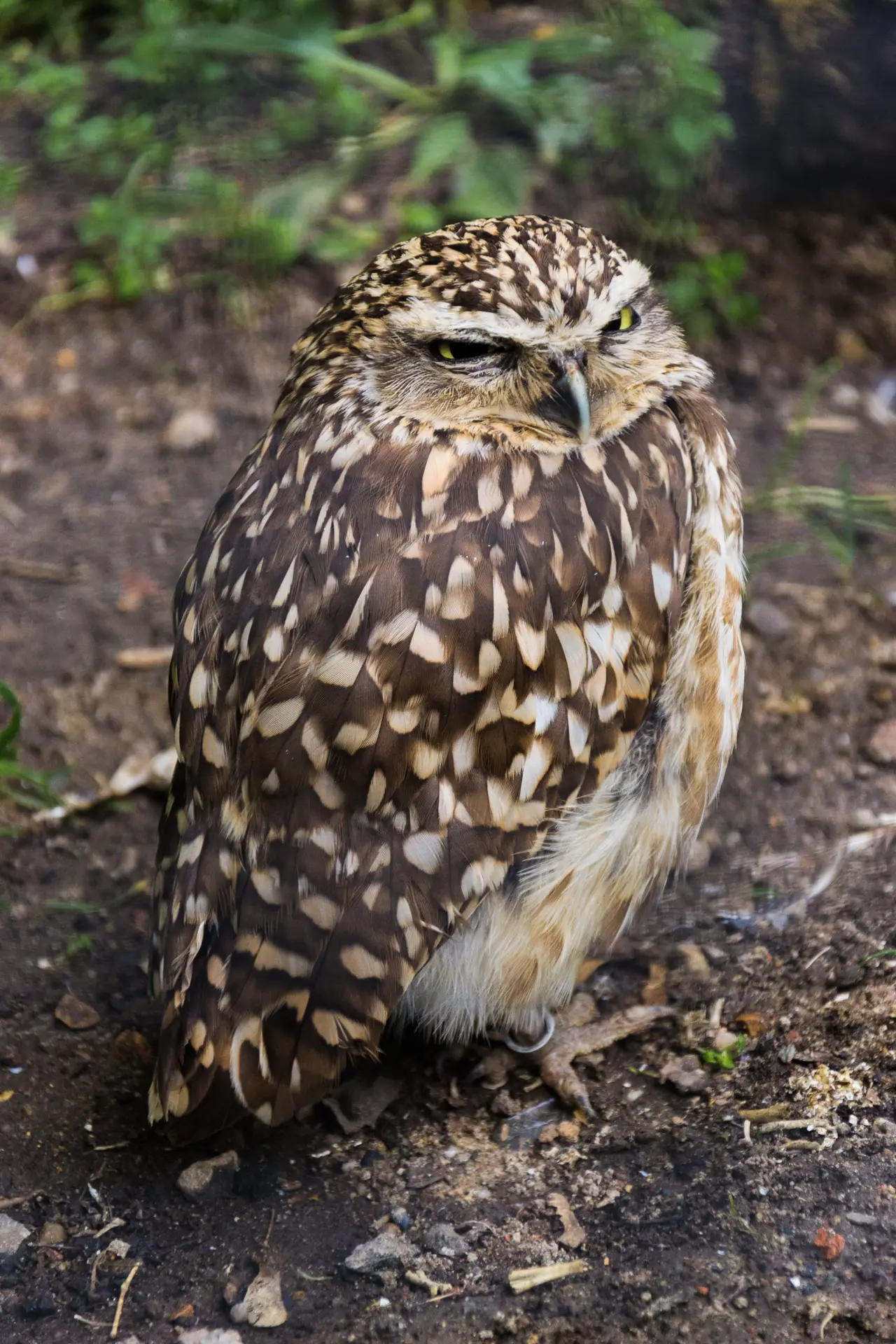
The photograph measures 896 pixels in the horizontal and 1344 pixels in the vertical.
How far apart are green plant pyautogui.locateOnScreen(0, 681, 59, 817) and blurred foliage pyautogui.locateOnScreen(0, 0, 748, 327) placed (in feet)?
7.24

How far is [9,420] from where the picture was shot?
4656 mm

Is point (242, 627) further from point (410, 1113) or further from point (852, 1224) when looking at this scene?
point (852, 1224)

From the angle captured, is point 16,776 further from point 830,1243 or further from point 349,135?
point 349,135

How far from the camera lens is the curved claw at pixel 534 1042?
9.22 ft

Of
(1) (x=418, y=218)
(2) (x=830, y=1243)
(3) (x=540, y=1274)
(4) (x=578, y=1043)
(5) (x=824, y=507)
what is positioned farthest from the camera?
(1) (x=418, y=218)

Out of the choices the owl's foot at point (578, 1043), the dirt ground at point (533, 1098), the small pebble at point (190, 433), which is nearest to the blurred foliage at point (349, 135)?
the small pebble at point (190, 433)

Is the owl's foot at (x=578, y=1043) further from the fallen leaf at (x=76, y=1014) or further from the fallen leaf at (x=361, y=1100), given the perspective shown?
the fallen leaf at (x=76, y=1014)

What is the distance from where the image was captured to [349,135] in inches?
192

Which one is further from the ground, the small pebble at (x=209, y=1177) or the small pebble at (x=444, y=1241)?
the small pebble at (x=444, y=1241)

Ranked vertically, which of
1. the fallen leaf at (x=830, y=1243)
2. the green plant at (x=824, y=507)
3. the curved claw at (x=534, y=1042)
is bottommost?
the curved claw at (x=534, y=1042)

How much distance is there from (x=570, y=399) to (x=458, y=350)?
0.76ft

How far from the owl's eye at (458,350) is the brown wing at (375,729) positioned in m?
0.17

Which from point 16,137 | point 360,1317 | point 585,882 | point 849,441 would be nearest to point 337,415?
point 585,882

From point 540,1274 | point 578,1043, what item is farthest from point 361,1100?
point 540,1274
